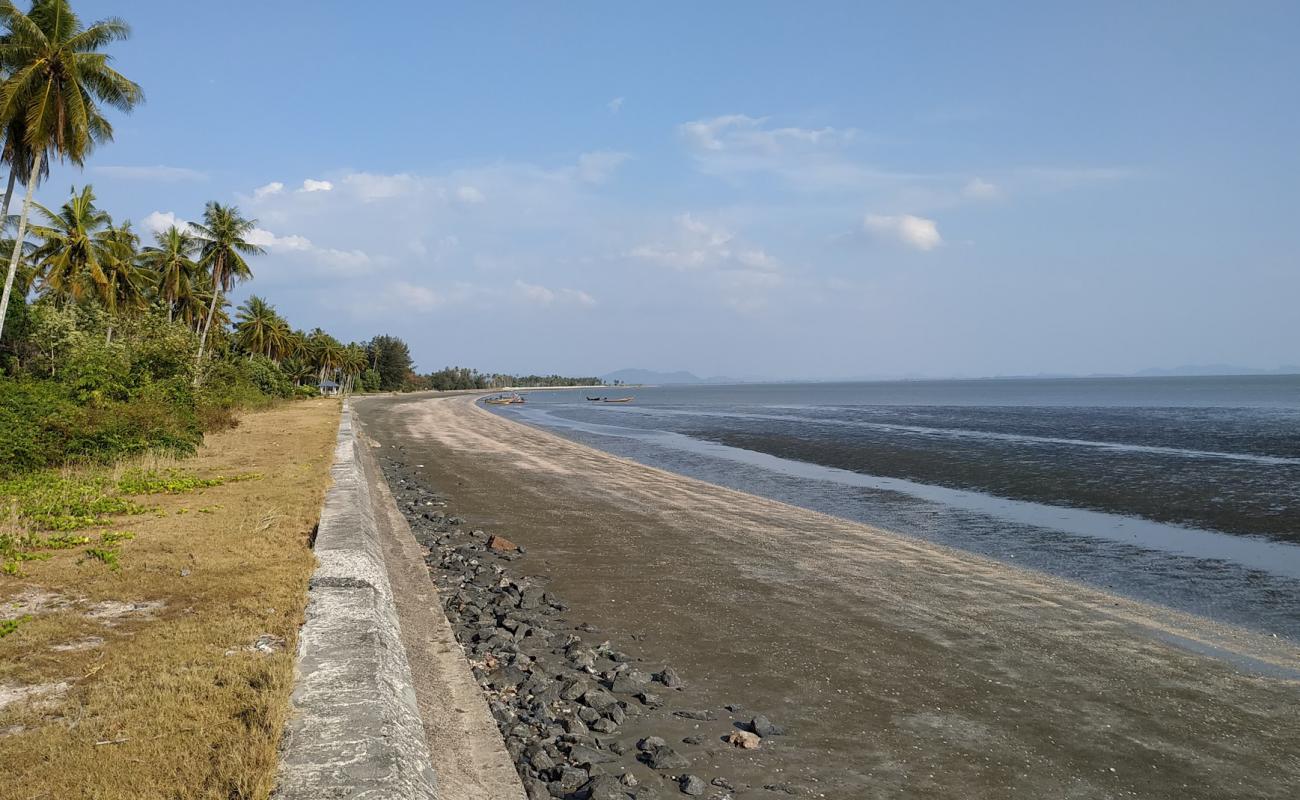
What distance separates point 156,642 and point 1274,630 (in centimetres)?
1115

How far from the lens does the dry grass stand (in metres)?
3.59

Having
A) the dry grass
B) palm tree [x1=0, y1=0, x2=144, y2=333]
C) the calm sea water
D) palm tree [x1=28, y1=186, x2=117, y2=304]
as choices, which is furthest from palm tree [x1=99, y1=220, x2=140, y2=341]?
the dry grass

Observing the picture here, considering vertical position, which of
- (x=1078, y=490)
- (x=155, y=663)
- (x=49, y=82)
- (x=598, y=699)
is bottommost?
(x=1078, y=490)

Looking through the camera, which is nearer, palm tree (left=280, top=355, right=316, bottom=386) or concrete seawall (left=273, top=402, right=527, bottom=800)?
concrete seawall (left=273, top=402, right=527, bottom=800)

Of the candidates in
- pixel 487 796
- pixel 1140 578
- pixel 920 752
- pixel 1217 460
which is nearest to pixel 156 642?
pixel 487 796

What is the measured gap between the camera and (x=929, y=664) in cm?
671

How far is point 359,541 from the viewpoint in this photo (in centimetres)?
862

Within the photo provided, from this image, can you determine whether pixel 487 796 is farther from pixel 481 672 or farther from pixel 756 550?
pixel 756 550

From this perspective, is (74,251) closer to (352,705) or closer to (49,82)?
(49,82)

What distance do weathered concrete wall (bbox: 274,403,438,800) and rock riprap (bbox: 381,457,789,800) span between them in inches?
30.7

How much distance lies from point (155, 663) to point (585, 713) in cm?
291

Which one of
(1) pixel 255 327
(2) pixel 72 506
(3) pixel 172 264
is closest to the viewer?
(2) pixel 72 506

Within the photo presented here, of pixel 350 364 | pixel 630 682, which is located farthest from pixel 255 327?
pixel 630 682

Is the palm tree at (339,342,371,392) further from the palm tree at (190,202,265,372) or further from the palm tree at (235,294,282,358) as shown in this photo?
the palm tree at (190,202,265,372)
